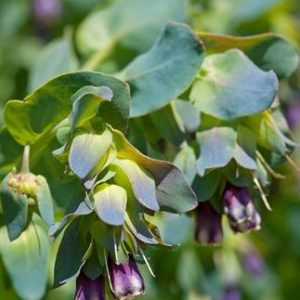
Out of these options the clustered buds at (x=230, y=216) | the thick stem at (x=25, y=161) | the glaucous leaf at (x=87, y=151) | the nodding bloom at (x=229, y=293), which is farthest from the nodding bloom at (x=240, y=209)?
the nodding bloom at (x=229, y=293)

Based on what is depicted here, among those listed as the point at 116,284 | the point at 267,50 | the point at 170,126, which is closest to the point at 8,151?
the point at 170,126

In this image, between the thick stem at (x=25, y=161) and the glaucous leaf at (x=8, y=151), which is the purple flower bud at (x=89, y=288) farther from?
the glaucous leaf at (x=8, y=151)

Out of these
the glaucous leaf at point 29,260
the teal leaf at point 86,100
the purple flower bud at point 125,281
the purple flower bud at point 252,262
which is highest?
the teal leaf at point 86,100

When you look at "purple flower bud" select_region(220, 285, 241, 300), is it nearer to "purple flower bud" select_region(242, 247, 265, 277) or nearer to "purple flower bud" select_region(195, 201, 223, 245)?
"purple flower bud" select_region(242, 247, 265, 277)

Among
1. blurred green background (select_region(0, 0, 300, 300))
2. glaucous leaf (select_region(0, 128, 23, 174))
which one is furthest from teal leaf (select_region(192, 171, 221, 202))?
blurred green background (select_region(0, 0, 300, 300))

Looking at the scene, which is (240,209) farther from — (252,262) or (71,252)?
(252,262)
